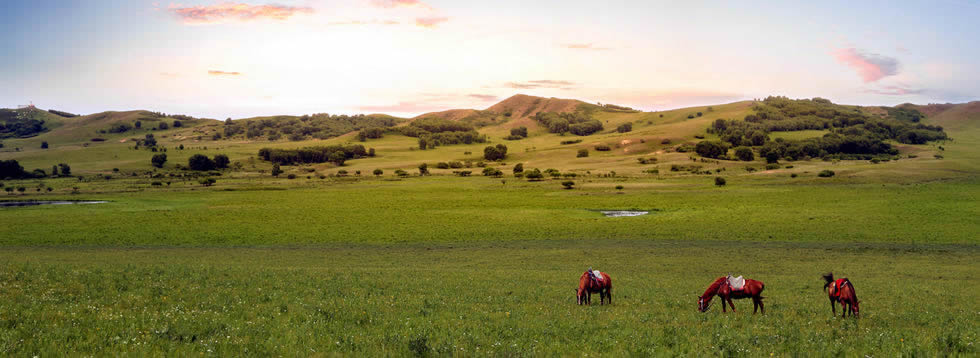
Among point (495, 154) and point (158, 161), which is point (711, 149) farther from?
point (158, 161)

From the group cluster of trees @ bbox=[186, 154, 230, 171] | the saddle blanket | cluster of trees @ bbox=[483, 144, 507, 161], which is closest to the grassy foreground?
the saddle blanket

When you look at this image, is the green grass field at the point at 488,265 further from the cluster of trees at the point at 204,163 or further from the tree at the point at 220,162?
the tree at the point at 220,162

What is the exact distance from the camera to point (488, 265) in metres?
35.4

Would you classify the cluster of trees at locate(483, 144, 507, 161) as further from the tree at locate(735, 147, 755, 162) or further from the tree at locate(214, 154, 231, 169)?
the tree at locate(214, 154, 231, 169)

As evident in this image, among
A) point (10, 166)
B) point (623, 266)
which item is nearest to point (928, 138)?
point (623, 266)

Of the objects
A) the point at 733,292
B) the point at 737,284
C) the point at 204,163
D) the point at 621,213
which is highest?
the point at 204,163

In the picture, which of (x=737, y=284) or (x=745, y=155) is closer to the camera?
(x=737, y=284)

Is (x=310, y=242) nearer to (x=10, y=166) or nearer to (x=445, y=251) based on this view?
(x=445, y=251)

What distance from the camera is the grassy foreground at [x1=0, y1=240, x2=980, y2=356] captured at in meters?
9.87

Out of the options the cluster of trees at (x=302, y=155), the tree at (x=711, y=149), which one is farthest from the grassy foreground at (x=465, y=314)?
Result: the cluster of trees at (x=302, y=155)

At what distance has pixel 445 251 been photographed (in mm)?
42969

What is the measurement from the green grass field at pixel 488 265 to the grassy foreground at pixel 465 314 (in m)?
0.09

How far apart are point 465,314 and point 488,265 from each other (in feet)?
69.2

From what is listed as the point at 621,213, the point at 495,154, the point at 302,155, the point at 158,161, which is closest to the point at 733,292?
the point at 621,213
